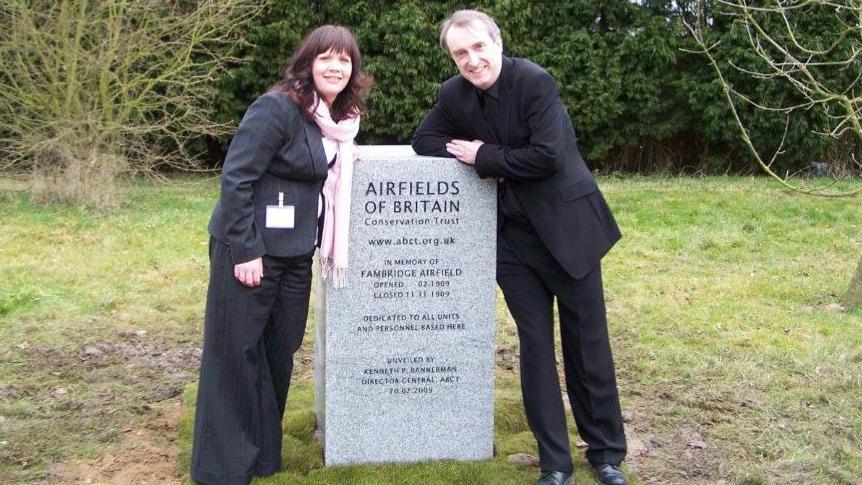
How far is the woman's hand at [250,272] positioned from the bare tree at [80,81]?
26.9 ft

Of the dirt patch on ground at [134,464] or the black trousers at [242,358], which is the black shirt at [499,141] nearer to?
the black trousers at [242,358]

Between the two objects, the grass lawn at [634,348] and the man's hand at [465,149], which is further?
→ the grass lawn at [634,348]

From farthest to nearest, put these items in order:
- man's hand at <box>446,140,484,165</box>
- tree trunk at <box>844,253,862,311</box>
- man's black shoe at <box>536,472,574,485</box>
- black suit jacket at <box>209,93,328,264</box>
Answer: tree trunk at <box>844,253,862,311</box> < man's black shoe at <box>536,472,574,485</box> < man's hand at <box>446,140,484,165</box> < black suit jacket at <box>209,93,328,264</box>

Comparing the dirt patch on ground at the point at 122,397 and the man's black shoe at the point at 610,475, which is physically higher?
the man's black shoe at the point at 610,475

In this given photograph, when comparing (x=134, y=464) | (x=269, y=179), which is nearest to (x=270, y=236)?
(x=269, y=179)

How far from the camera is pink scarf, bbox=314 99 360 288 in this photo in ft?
12.6

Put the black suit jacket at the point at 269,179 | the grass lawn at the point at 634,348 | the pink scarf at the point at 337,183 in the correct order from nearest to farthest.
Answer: the black suit jacket at the point at 269,179
the pink scarf at the point at 337,183
the grass lawn at the point at 634,348

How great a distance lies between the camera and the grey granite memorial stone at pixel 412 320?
13.4ft

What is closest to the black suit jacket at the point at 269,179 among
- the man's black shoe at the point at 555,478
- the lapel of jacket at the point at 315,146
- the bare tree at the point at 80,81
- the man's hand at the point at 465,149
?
the lapel of jacket at the point at 315,146

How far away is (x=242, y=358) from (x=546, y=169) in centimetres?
143

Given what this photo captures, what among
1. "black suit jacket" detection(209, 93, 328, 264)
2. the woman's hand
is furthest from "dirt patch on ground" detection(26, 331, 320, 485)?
"black suit jacket" detection(209, 93, 328, 264)

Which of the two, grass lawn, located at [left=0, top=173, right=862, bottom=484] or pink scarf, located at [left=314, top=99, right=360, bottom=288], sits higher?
pink scarf, located at [left=314, top=99, right=360, bottom=288]

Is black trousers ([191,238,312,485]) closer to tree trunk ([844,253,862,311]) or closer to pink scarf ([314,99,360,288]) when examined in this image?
pink scarf ([314,99,360,288])

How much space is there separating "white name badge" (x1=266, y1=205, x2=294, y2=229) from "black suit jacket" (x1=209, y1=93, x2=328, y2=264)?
0.02 meters
